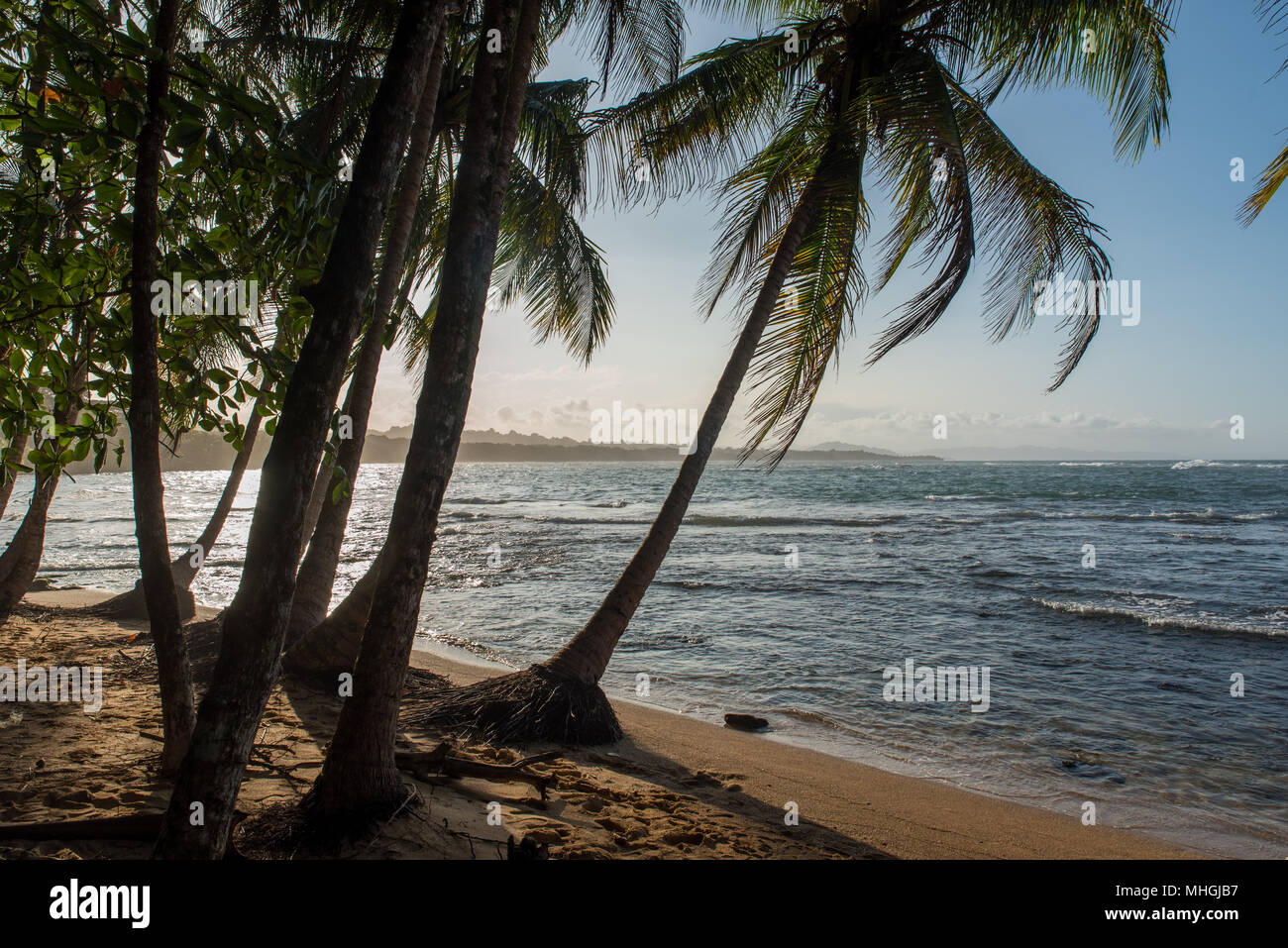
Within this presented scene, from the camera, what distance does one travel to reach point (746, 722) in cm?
766

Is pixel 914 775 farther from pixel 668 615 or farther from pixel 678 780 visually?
pixel 668 615

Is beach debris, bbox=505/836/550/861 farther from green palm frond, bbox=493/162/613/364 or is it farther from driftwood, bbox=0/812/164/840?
green palm frond, bbox=493/162/613/364

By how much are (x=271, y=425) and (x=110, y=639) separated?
7622 mm

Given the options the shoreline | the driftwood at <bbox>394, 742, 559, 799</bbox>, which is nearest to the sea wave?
the shoreline

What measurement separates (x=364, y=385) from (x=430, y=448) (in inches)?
119

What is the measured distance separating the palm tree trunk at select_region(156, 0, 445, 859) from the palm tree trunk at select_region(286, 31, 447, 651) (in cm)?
314

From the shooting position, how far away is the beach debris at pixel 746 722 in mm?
7625

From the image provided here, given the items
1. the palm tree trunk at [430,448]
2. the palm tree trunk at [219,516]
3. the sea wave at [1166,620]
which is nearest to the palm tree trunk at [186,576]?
the palm tree trunk at [219,516]

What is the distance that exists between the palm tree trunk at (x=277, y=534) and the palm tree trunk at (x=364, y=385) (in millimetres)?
3135

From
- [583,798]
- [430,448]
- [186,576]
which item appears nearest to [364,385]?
[430,448]

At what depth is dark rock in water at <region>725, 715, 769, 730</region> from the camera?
25.0 ft

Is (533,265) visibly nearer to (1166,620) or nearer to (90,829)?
(90,829)

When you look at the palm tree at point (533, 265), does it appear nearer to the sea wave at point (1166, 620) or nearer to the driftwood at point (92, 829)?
the driftwood at point (92, 829)

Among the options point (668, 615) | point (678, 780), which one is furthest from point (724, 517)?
point (678, 780)
